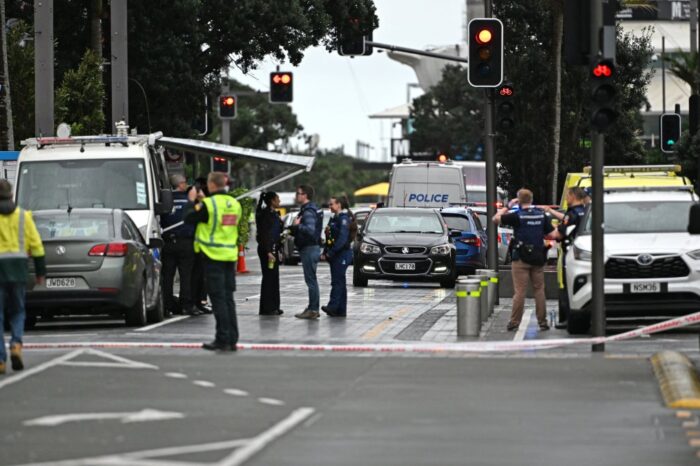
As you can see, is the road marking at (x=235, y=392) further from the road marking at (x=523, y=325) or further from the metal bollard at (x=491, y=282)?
the metal bollard at (x=491, y=282)

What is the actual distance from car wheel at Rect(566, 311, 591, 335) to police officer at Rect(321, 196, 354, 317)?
3919 millimetres

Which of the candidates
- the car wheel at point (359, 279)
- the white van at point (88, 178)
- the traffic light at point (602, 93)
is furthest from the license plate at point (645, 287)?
the car wheel at point (359, 279)

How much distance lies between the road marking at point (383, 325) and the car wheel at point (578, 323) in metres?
2.26

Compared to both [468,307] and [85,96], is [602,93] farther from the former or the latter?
[85,96]

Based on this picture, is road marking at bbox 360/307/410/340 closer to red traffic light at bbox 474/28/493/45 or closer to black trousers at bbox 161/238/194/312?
black trousers at bbox 161/238/194/312

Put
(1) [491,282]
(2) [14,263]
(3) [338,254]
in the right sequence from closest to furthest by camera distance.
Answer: (2) [14,263] → (3) [338,254] → (1) [491,282]

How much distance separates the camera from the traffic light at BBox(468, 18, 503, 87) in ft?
89.1

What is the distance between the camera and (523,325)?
79.3 ft

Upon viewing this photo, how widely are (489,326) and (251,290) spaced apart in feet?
37.2

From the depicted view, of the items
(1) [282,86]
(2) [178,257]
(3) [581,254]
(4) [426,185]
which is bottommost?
(2) [178,257]

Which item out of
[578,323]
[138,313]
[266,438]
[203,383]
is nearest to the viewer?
[266,438]

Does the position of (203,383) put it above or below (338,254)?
below

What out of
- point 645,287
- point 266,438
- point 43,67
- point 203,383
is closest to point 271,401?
point 203,383

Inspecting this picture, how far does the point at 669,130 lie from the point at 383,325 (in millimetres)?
19225
